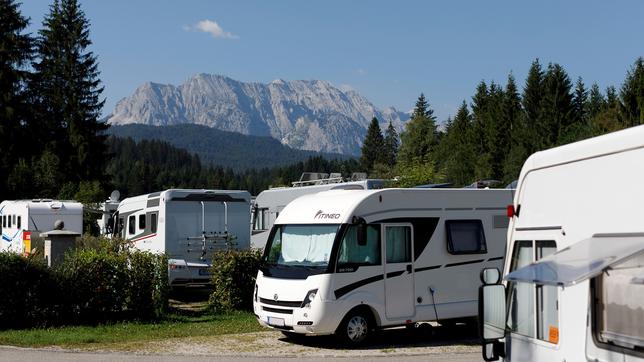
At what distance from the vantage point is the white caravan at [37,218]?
78.5ft

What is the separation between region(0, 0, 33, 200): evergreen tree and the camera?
4650 cm

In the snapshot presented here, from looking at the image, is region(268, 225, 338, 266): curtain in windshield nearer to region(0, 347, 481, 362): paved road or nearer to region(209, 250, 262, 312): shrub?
region(0, 347, 481, 362): paved road

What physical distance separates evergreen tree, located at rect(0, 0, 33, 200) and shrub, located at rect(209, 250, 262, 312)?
32.8 metres

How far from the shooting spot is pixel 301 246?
12.6 meters

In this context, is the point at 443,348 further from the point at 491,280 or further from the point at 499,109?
the point at 499,109

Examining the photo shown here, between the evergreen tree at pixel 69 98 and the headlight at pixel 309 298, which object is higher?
the evergreen tree at pixel 69 98

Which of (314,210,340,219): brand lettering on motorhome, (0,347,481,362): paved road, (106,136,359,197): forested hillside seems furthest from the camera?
(106,136,359,197): forested hillside

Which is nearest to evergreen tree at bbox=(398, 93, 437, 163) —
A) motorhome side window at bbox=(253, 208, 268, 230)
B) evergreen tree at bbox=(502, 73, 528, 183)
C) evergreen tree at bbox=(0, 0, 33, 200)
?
evergreen tree at bbox=(502, 73, 528, 183)

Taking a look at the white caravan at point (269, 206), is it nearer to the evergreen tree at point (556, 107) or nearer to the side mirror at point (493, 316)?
the side mirror at point (493, 316)

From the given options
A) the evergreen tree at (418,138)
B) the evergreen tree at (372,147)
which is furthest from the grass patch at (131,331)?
the evergreen tree at (372,147)

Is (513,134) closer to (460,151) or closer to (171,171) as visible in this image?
(460,151)

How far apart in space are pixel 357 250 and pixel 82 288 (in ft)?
18.3

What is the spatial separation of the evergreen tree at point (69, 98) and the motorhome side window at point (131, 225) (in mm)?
30541

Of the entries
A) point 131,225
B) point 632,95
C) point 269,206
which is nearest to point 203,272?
point 131,225
